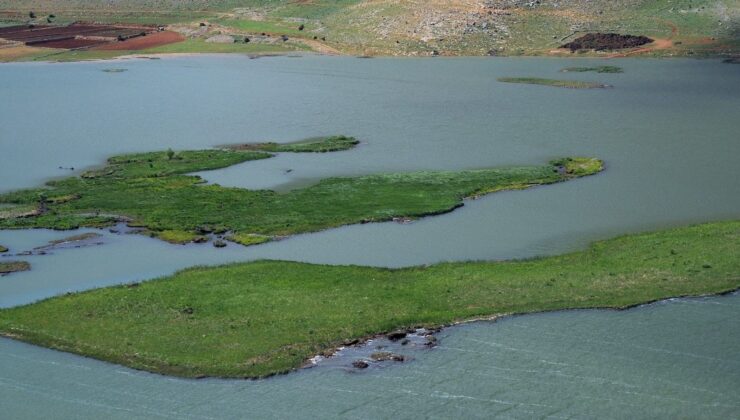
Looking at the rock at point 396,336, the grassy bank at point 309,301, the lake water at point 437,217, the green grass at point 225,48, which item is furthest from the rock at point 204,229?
the green grass at point 225,48

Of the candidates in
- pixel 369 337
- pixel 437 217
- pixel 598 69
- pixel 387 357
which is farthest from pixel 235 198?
pixel 598 69

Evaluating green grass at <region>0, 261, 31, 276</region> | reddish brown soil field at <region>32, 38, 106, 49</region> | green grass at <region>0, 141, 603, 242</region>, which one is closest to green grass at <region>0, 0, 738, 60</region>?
reddish brown soil field at <region>32, 38, 106, 49</region>

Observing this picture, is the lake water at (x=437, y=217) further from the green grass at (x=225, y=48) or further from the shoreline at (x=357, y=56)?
the green grass at (x=225, y=48)

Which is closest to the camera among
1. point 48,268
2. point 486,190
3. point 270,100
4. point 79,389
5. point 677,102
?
point 79,389

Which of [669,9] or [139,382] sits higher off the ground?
[669,9]

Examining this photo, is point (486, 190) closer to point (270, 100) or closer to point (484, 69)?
point (270, 100)

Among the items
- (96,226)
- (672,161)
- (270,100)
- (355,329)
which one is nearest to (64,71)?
(270,100)
